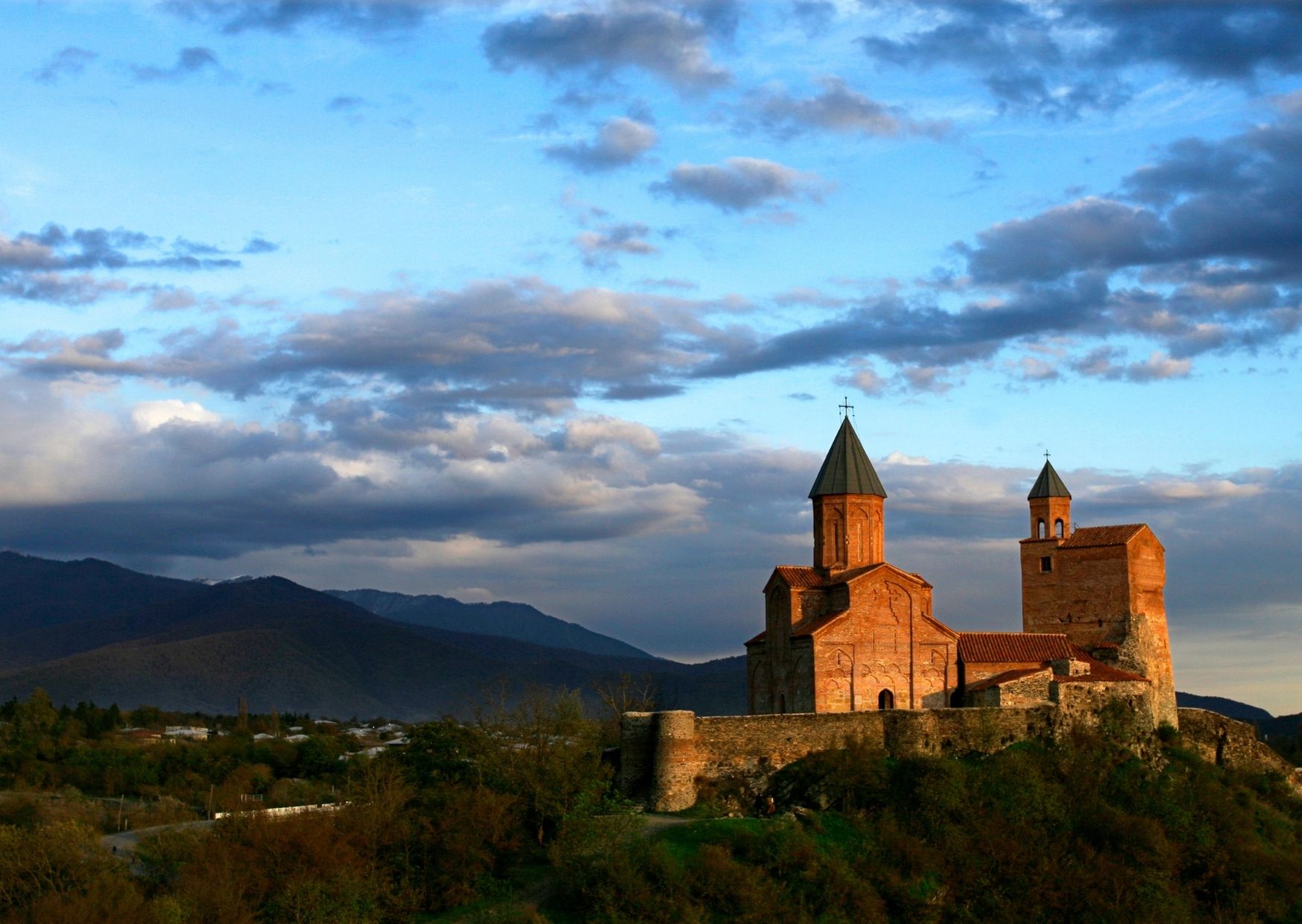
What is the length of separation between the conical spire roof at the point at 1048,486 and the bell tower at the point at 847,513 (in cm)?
558

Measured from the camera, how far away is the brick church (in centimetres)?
3672

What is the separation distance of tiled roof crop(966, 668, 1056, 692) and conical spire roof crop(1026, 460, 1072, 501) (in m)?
7.34

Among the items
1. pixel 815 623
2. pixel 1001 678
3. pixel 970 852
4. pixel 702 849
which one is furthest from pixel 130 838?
pixel 1001 678

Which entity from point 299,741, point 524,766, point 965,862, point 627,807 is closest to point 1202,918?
point 965,862

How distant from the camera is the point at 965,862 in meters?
29.8

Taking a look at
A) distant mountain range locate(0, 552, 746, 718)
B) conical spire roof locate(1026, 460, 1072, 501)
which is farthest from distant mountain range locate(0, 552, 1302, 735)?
conical spire roof locate(1026, 460, 1072, 501)

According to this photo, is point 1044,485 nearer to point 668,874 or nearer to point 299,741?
point 668,874

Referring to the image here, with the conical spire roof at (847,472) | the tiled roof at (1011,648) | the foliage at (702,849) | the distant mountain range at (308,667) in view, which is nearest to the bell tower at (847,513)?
the conical spire roof at (847,472)

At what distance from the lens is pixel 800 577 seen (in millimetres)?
39094

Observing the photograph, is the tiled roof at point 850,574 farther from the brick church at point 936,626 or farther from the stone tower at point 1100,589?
the stone tower at point 1100,589

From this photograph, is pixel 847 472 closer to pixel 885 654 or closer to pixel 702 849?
pixel 885 654

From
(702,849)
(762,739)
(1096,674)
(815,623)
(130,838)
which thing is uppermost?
(815,623)

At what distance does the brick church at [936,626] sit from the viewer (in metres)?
36.7

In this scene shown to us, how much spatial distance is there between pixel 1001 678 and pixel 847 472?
277 inches
